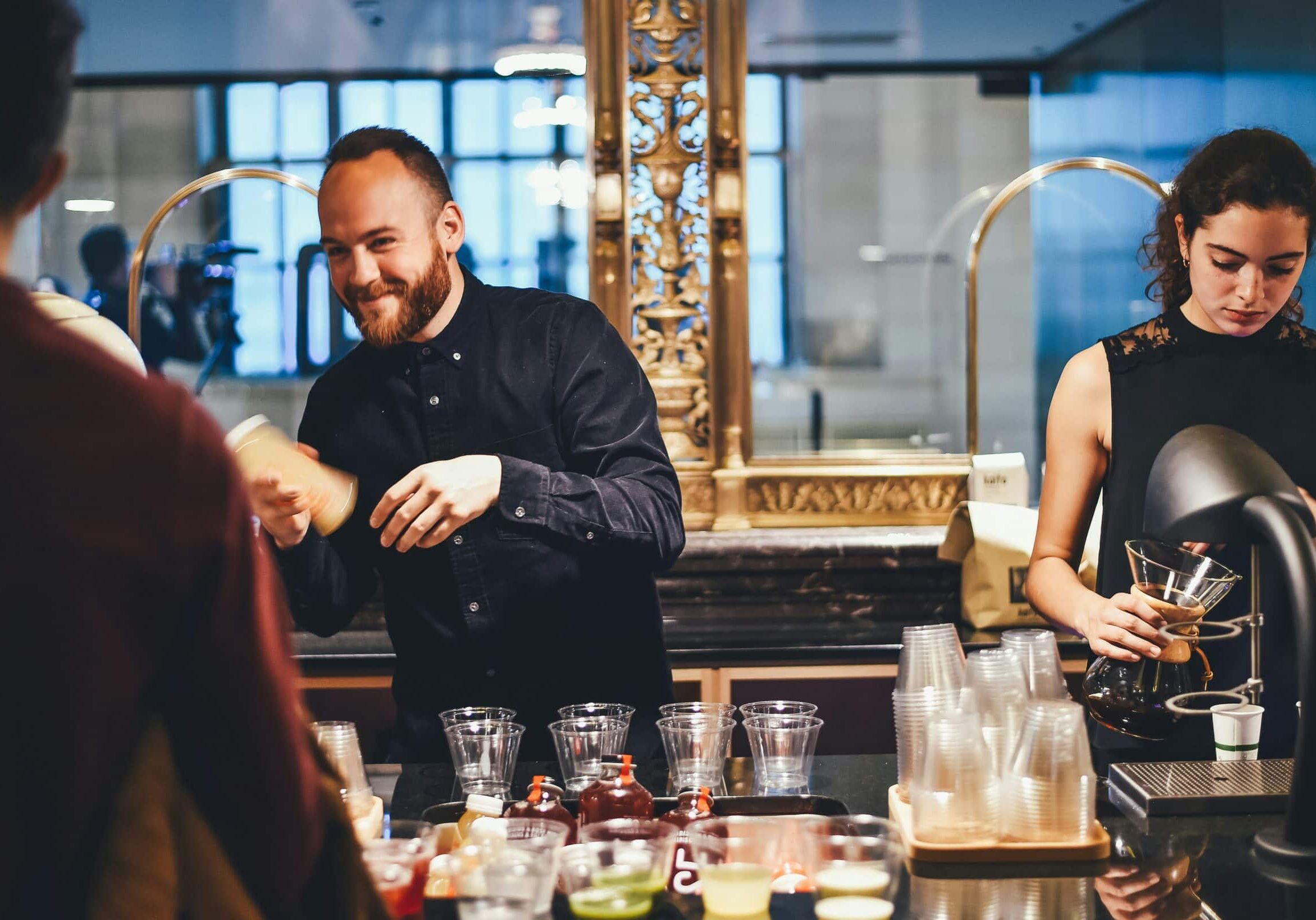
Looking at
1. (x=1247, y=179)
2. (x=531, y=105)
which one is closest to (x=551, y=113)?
(x=531, y=105)

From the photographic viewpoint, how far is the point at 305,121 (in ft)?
13.5

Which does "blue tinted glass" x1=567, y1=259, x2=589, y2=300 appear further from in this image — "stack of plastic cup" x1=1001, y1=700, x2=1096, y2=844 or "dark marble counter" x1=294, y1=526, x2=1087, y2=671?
"stack of plastic cup" x1=1001, y1=700, x2=1096, y2=844

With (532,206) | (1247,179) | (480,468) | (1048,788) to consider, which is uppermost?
(532,206)

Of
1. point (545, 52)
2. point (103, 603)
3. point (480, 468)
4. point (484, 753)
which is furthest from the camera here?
point (545, 52)

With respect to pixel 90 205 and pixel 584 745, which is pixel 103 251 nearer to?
pixel 90 205

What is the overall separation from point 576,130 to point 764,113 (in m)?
0.57

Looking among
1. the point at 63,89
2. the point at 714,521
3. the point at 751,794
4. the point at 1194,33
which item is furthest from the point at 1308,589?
the point at 1194,33

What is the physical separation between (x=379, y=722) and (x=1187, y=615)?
1.91 m

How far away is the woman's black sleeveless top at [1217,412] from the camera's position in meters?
1.86

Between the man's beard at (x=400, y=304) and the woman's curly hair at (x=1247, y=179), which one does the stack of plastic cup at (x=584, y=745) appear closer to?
the man's beard at (x=400, y=304)

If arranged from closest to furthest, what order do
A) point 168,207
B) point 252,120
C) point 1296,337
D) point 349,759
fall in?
point 349,759
point 1296,337
point 168,207
point 252,120

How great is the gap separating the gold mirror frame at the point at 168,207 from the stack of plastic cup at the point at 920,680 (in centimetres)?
276

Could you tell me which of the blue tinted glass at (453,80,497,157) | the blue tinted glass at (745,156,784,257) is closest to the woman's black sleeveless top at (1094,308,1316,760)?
the blue tinted glass at (745,156,784,257)

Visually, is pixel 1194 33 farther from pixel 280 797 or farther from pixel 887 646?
pixel 280 797
